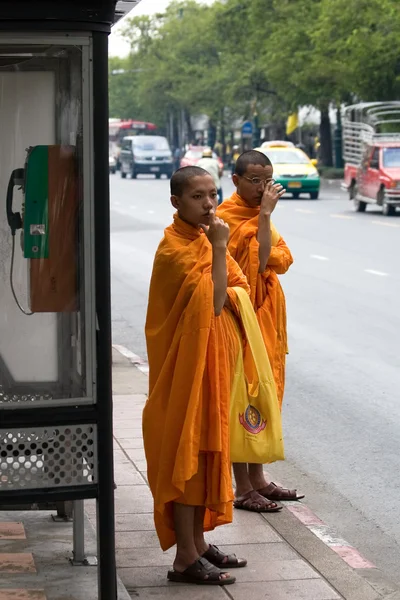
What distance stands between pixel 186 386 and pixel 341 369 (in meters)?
6.17

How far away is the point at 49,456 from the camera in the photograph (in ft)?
15.3

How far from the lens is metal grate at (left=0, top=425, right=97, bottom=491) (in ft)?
15.2

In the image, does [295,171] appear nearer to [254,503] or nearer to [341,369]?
[341,369]

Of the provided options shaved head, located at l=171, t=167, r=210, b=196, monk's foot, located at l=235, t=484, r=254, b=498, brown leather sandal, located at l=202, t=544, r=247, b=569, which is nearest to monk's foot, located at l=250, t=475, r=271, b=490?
monk's foot, located at l=235, t=484, r=254, b=498

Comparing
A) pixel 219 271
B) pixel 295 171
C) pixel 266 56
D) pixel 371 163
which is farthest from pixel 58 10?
pixel 266 56

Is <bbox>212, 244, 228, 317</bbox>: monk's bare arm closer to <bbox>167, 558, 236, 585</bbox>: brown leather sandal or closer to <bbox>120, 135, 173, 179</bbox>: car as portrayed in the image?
<bbox>167, 558, 236, 585</bbox>: brown leather sandal

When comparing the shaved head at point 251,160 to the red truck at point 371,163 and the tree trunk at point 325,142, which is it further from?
the tree trunk at point 325,142

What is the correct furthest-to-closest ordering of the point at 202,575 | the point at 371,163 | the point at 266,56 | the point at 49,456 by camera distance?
the point at 266,56 < the point at 371,163 < the point at 202,575 < the point at 49,456

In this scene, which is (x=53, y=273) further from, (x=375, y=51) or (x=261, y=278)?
(x=375, y=51)

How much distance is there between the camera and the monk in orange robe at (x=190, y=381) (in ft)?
16.5

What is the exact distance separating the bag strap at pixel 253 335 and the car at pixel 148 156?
5755cm

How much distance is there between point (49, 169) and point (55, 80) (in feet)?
1.35

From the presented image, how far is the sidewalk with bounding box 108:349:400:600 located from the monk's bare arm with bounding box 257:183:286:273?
4.19 feet

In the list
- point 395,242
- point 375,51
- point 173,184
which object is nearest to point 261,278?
point 173,184
